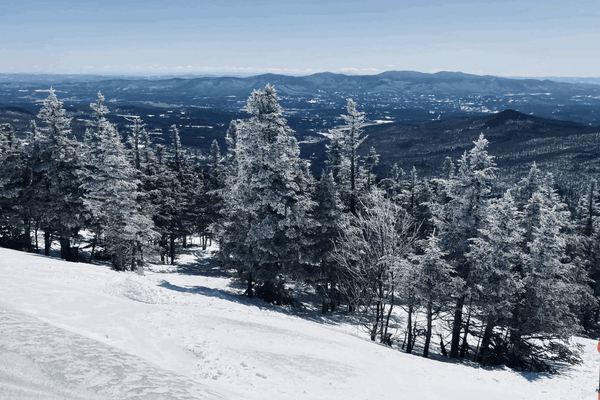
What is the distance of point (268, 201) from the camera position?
24.9 m

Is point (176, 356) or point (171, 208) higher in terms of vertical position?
point (176, 356)

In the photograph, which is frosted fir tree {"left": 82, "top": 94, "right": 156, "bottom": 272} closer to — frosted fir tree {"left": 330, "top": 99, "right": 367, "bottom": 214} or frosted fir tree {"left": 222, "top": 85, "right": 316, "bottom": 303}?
frosted fir tree {"left": 222, "top": 85, "right": 316, "bottom": 303}

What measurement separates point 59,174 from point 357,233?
24.3 meters

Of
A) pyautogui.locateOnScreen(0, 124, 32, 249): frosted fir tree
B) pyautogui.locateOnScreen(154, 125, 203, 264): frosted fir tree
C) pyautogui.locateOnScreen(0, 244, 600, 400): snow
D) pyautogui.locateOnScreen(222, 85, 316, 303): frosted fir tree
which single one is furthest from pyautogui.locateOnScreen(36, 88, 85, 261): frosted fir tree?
pyautogui.locateOnScreen(222, 85, 316, 303): frosted fir tree

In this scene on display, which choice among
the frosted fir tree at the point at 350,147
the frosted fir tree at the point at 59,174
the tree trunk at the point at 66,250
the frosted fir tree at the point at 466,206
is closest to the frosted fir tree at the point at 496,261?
the frosted fir tree at the point at 466,206

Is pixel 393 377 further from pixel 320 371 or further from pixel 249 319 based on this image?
pixel 249 319

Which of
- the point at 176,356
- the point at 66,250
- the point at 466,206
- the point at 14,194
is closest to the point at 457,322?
the point at 466,206

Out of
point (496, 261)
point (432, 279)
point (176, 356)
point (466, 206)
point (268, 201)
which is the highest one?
point (466, 206)

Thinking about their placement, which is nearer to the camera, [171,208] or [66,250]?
[66,250]

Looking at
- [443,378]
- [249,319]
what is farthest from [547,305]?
[249,319]

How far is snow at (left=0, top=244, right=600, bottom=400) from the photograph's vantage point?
7066 mm

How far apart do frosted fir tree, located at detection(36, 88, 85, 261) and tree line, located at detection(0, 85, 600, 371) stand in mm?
103

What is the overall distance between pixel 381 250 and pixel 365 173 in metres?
23.5

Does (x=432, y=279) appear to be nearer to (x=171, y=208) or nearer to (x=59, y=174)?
(x=59, y=174)
